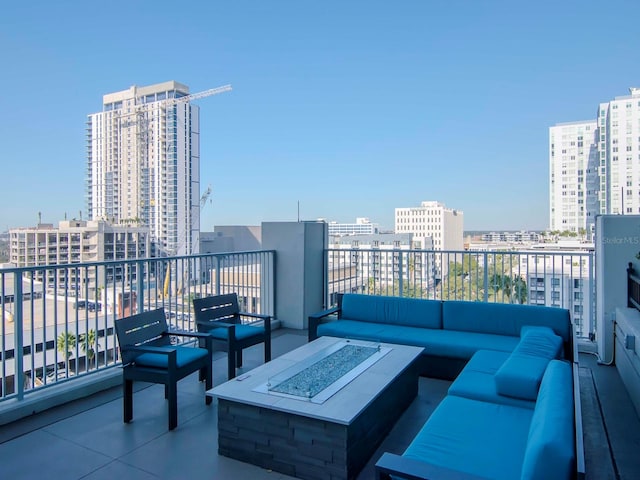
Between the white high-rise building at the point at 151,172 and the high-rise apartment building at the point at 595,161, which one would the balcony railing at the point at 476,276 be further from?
the white high-rise building at the point at 151,172

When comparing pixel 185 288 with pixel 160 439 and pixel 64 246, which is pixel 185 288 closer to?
pixel 160 439

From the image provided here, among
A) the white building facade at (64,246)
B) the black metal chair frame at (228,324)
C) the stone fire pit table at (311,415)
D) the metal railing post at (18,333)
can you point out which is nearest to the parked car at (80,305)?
the metal railing post at (18,333)

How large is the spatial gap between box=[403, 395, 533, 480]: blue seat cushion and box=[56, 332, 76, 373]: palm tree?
115 inches

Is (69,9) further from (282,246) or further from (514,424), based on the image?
(514,424)

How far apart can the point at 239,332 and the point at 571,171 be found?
16904 millimetres

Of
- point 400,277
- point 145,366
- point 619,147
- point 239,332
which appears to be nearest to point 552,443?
point 145,366

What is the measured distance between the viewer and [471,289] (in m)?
5.37

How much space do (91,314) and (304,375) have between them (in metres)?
2.36

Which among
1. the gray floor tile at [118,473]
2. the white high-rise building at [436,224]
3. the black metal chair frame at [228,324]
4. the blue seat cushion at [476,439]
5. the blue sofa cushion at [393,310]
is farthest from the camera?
the white high-rise building at [436,224]

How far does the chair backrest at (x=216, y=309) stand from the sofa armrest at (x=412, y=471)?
268 cm

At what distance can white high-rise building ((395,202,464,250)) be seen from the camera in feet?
25.4

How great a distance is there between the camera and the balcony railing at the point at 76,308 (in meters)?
3.20

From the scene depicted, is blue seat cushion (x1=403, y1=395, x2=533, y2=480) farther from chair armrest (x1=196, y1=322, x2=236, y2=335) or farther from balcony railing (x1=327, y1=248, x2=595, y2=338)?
balcony railing (x1=327, y1=248, x2=595, y2=338)

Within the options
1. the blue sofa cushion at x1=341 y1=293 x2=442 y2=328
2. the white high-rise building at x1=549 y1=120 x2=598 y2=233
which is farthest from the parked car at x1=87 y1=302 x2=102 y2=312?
the white high-rise building at x1=549 y1=120 x2=598 y2=233
